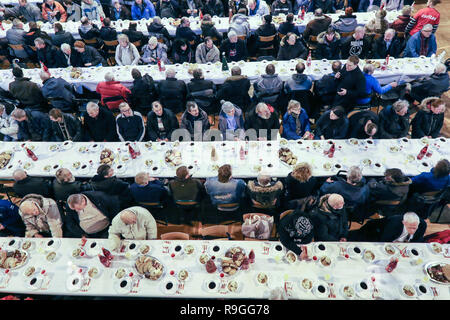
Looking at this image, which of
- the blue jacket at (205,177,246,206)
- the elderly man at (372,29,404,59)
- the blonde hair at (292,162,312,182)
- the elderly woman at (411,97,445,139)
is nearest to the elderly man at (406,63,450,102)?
the elderly woman at (411,97,445,139)

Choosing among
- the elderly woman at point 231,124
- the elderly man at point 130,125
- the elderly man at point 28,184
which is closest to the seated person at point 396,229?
the elderly woman at point 231,124

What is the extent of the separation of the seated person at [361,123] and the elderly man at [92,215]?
14.2ft

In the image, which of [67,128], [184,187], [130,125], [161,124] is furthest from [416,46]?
[67,128]

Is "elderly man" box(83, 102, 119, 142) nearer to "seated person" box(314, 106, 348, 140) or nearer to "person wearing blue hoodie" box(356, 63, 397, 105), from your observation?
"seated person" box(314, 106, 348, 140)

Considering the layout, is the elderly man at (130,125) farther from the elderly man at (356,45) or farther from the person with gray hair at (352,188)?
the elderly man at (356,45)

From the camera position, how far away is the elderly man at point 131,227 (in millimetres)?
3775

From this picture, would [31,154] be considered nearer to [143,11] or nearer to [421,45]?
[143,11]

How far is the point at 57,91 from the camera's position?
618cm

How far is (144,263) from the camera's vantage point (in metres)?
3.54

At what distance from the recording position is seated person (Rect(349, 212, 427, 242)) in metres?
3.65

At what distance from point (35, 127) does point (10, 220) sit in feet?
7.51

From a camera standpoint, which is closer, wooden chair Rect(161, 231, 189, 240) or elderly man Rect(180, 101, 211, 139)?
wooden chair Rect(161, 231, 189, 240)

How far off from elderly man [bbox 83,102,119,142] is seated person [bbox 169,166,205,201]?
2342 mm

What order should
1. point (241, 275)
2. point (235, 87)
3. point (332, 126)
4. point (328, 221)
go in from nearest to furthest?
point (241, 275) < point (328, 221) < point (332, 126) < point (235, 87)
